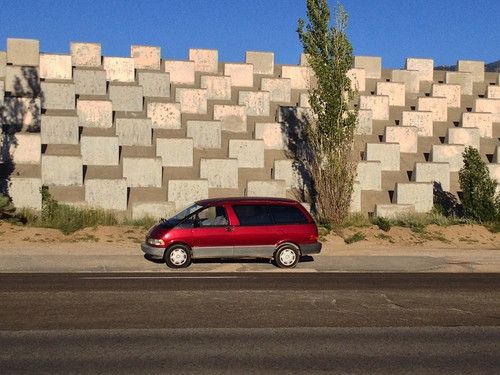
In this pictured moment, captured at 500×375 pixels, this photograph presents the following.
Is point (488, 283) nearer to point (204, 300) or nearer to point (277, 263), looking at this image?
point (277, 263)

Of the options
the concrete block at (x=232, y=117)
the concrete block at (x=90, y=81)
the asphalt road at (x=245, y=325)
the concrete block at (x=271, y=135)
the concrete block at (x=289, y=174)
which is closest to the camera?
the asphalt road at (x=245, y=325)

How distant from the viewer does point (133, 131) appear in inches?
1122

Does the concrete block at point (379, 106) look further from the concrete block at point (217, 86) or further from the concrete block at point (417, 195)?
the concrete block at point (217, 86)

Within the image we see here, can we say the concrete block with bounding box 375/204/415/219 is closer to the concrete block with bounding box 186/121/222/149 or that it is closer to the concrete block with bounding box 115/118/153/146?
the concrete block with bounding box 186/121/222/149

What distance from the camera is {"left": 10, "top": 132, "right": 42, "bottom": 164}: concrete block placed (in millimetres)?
26531

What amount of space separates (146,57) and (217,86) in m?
3.48

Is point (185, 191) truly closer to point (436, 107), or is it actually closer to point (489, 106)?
point (436, 107)

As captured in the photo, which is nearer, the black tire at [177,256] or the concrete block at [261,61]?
the black tire at [177,256]

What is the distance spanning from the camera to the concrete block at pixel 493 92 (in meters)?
36.1

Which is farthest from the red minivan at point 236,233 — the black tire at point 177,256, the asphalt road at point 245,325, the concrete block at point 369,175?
the concrete block at point 369,175

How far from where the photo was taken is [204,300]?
1267 cm

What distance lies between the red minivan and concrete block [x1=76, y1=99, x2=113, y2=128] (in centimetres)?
1165

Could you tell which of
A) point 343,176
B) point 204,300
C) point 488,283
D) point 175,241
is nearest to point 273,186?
point 343,176

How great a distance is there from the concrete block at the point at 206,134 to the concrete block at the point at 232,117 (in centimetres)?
113
